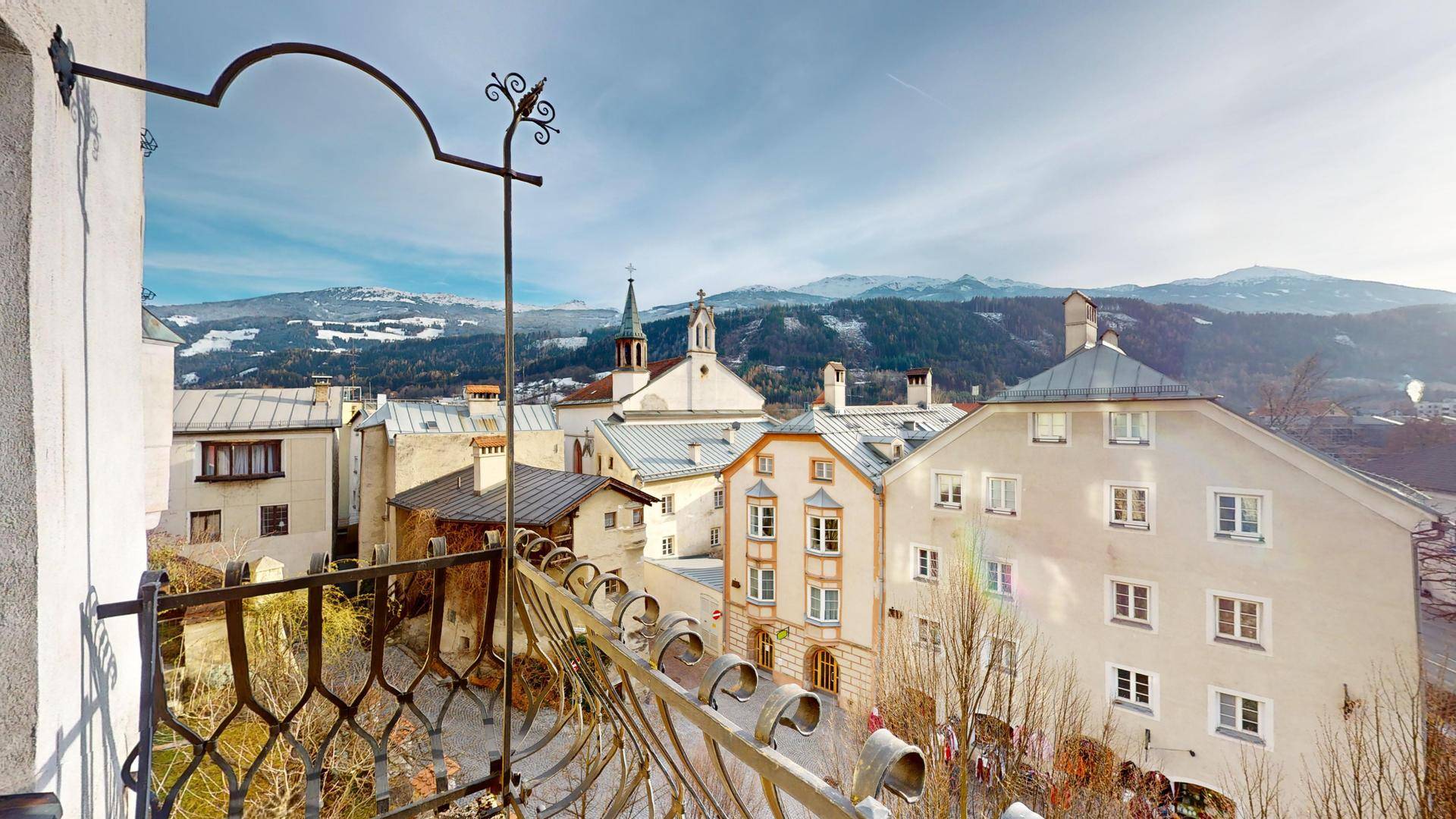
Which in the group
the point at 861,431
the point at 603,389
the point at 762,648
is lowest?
the point at 762,648

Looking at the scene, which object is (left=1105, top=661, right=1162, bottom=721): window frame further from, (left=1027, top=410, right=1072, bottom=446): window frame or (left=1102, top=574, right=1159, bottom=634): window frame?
(left=1027, top=410, right=1072, bottom=446): window frame

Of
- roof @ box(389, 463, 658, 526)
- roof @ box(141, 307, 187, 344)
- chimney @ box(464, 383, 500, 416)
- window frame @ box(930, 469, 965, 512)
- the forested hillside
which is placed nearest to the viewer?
roof @ box(141, 307, 187, 344)

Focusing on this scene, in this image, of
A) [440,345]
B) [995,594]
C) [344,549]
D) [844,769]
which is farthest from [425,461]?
[440,345]

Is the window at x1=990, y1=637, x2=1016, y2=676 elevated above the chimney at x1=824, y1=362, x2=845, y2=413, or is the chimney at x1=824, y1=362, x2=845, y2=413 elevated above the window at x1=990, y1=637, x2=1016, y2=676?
the chimney at x1=824, y1=362, x2=845, y2=413

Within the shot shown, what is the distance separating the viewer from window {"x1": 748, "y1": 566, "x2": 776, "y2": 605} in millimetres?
14352

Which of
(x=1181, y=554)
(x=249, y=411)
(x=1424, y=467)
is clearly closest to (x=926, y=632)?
(x=1181, y=554)

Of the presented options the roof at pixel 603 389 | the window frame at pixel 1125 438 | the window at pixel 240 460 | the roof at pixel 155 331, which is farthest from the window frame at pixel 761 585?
the roof at pixel 603 389

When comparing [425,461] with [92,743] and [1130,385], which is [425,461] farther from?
[1130,385]

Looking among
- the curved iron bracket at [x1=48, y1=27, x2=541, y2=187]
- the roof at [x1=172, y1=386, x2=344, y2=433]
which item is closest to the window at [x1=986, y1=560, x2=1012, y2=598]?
the curved iron bracket at [x1=48, y1=27, x2=541, y2=187]

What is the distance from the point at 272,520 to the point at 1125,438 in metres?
19.0

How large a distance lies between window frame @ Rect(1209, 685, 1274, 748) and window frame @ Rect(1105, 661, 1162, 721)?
720 millimetres

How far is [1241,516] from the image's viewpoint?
9117mm

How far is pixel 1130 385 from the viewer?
33.5 ft

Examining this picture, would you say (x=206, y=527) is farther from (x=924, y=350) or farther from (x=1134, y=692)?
(x=924, y=350)
